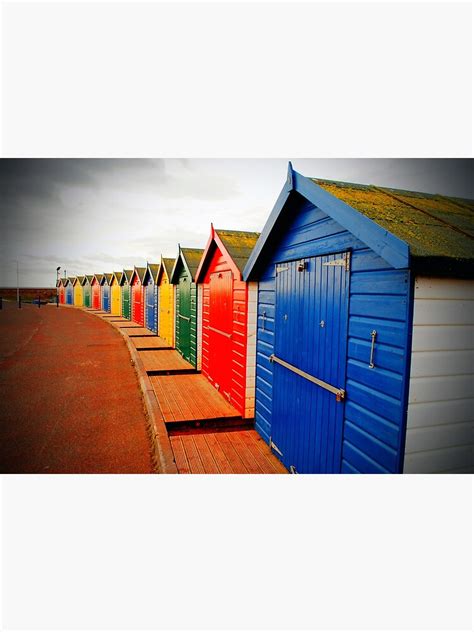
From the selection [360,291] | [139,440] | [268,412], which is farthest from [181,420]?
[360,291]

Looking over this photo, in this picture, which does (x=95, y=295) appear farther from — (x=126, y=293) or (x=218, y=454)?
(x=218, y=454)

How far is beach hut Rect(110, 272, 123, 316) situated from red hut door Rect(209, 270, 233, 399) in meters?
23.2

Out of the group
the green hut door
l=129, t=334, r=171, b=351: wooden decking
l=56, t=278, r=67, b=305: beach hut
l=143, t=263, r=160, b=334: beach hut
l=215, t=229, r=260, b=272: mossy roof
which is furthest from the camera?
l=56, t=278, r=67, b=305: beach hut

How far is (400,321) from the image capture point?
279cm

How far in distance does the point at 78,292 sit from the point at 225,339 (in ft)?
149

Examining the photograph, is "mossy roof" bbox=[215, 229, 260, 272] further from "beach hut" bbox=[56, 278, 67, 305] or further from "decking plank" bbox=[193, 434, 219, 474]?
"beach hut" bbox=[56, 278, 67, 305]

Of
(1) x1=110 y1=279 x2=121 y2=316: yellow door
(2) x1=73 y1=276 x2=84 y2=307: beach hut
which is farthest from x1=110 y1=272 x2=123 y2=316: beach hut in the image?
(2) x1=73 y1=276 x2=84 y2=307: beach hut

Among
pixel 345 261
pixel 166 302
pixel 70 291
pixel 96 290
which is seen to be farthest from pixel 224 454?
pixel 70 291

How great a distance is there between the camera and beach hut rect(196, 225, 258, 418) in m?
6.61

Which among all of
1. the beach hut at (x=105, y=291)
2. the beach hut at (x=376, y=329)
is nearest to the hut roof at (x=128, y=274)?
the beach hut at (x=105, y=291)

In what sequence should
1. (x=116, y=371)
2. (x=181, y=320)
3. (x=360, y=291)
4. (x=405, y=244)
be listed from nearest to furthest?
(x=405, y=244) < (x=360, y=291) < (x=116, y=371) < (x=181, y=320)

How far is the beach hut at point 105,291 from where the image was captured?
3475 centimetres

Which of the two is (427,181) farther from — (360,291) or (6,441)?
(6,441)

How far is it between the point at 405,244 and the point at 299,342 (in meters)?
2.33
